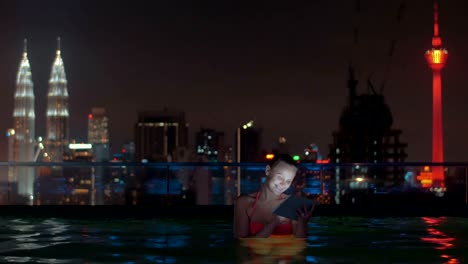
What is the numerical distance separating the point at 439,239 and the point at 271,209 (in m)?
4.30

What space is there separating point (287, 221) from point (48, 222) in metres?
7.52

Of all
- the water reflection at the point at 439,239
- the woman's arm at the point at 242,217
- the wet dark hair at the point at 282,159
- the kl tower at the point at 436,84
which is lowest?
the water reflection at the point at 439,239

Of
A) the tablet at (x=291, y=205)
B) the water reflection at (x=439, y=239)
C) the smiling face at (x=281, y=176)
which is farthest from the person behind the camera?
the water reflection at (x=439, y=239)

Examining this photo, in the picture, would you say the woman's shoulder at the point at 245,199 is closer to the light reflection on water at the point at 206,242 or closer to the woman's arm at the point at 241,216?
the woman's arm at the point at 241,216

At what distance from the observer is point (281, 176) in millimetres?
8492

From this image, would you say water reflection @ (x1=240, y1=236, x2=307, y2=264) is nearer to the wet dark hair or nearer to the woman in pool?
the woman in pool

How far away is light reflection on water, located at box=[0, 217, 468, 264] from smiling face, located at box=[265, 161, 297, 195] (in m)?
0.92

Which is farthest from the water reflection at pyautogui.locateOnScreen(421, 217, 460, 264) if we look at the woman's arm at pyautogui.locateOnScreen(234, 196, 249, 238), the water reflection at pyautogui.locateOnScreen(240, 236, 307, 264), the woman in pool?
the woman's arm at pyautogui.locateOnScreen(234, 196, 249, 238)

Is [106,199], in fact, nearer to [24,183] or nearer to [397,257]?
[24,183]

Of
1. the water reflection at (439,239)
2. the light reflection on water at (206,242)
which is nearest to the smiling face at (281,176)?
the light reflection on water at (206,242)

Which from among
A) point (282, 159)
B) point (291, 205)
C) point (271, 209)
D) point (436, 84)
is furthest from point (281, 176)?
point (436, 84)

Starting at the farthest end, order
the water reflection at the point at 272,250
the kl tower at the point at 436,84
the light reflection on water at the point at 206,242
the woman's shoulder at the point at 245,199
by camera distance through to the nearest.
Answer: the kl tower at the point at 436,84 < the light reflection on water at the point at 206,242 < the water reflection at the point at 272,250 < the woman's shoulder at the point at 245,199

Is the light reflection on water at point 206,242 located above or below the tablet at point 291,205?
below

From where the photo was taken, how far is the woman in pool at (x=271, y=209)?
8.50 metres
